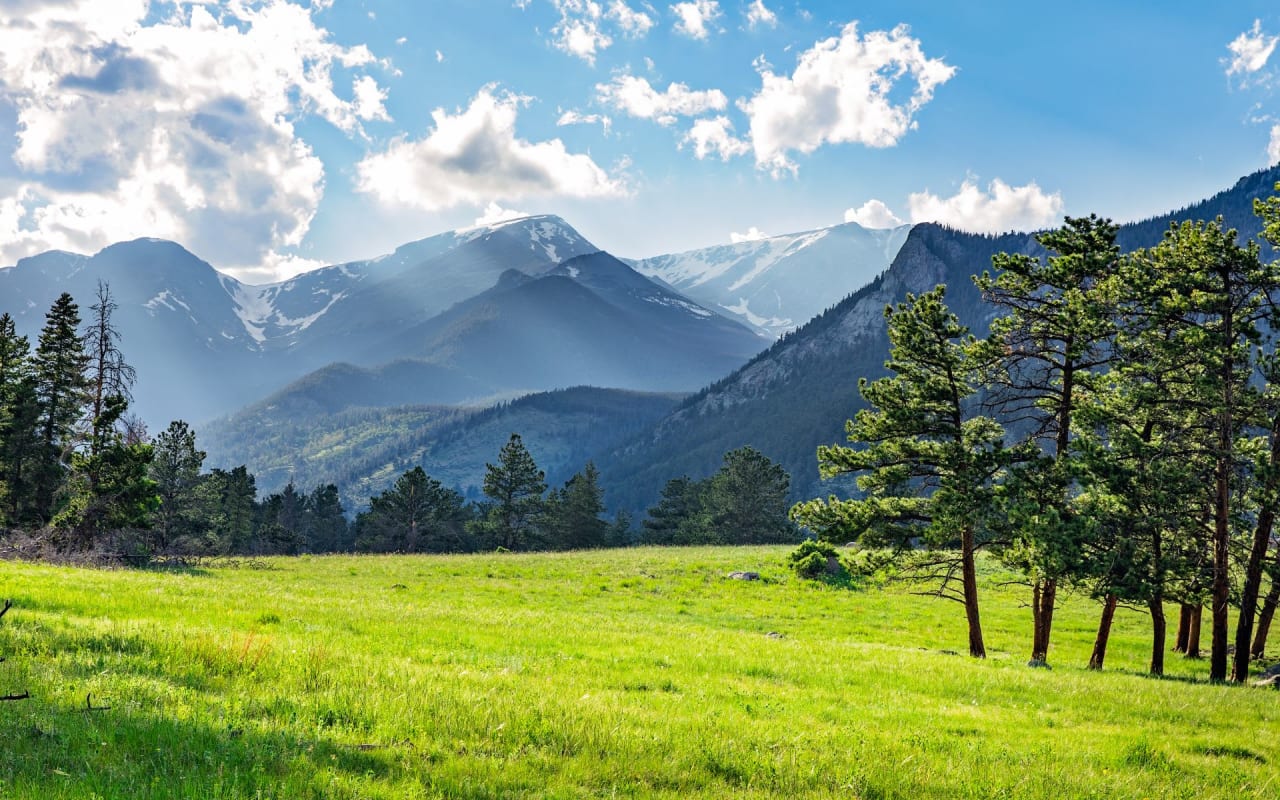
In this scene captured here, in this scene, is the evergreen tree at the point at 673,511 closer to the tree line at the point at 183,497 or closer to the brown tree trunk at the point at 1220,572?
the tree line at the point at 183,497

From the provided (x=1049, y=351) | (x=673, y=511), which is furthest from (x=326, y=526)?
(x=1049, y=351)

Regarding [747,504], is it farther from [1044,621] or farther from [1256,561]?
[1256,561]

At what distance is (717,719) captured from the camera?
9.29 m

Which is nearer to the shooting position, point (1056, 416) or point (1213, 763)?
point (1213, 763)

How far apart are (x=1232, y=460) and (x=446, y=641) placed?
19.6 m

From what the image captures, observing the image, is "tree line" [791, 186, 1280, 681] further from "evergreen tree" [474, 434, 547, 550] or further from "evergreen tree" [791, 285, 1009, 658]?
"evergreen tree" [474, 434, 547, 550]

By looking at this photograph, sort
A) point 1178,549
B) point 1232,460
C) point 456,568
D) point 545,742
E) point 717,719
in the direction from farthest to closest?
point 456,568 < point 1178,549 < point 1232,460 < point 717,719 < point 545,742

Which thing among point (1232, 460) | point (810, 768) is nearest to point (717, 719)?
point (810, 768)

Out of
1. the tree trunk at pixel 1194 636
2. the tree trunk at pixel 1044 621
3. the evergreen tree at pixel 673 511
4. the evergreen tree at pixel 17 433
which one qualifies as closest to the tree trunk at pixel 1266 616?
the tree trunk at pixel 1194 636

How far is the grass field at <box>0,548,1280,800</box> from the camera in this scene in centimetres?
618

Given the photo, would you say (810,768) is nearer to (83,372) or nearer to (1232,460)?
(1232,460)

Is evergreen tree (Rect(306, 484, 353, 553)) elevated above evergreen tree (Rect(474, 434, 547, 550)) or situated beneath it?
situated beneath

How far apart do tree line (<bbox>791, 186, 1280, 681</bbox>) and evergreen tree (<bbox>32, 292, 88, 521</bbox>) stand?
127 ft

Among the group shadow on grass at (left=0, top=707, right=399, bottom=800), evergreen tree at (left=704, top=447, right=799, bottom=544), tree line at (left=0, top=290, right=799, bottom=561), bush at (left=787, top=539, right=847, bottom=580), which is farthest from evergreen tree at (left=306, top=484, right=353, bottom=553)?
shadow on grass at (left=0, top=707, right=399, bottom=800)
